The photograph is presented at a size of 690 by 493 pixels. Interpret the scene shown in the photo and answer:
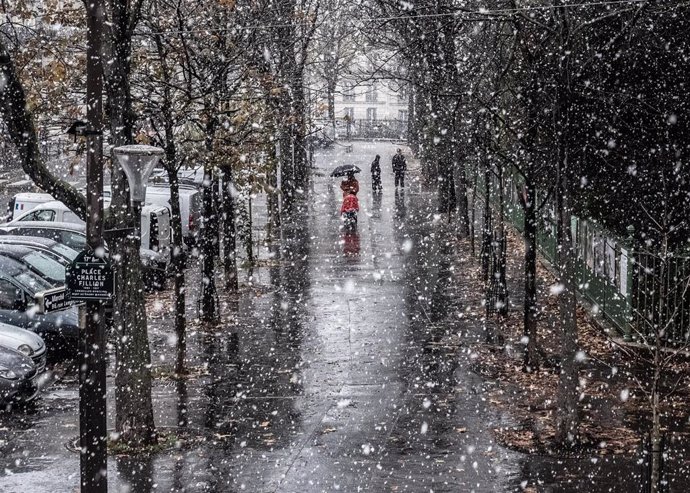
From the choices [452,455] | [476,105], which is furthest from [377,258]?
[452,455]

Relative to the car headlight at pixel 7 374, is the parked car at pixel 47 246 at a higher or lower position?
higher

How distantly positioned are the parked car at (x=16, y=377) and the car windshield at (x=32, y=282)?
10.2 ft

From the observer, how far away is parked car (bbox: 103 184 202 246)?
2570 cm

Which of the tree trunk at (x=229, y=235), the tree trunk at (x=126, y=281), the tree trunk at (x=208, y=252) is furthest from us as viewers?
the tree trunk at (x=229, y=235)

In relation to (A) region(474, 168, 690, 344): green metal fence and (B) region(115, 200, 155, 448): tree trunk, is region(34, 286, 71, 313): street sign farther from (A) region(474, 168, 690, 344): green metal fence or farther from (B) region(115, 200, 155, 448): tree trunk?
(A) region(474, 168, 690, 344): green metal fence

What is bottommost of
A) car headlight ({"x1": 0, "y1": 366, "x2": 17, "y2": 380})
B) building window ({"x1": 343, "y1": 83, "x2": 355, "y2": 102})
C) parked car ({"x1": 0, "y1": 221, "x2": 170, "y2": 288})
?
car headlight ({"x1": 0, "y1": 366, "x2": 17, "y2": 380})

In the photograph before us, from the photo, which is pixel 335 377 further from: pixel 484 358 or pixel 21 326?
pixel 21 326

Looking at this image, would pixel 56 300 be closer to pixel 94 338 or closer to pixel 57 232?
pixel 94 338

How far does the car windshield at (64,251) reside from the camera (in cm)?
2036

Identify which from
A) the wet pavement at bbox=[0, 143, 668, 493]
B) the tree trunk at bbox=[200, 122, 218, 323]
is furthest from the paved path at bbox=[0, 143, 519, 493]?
the tree trunk at bbox=[200, 122, 218, 323]

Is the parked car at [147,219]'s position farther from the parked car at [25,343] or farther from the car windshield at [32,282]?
the parked car at [25,343]

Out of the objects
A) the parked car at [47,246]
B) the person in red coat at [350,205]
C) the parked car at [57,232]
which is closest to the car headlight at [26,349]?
the parked car at [47,246]

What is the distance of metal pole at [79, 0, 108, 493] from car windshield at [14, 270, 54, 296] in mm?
8045

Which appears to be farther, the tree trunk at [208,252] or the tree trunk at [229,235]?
the tree trunk at [229,235]
